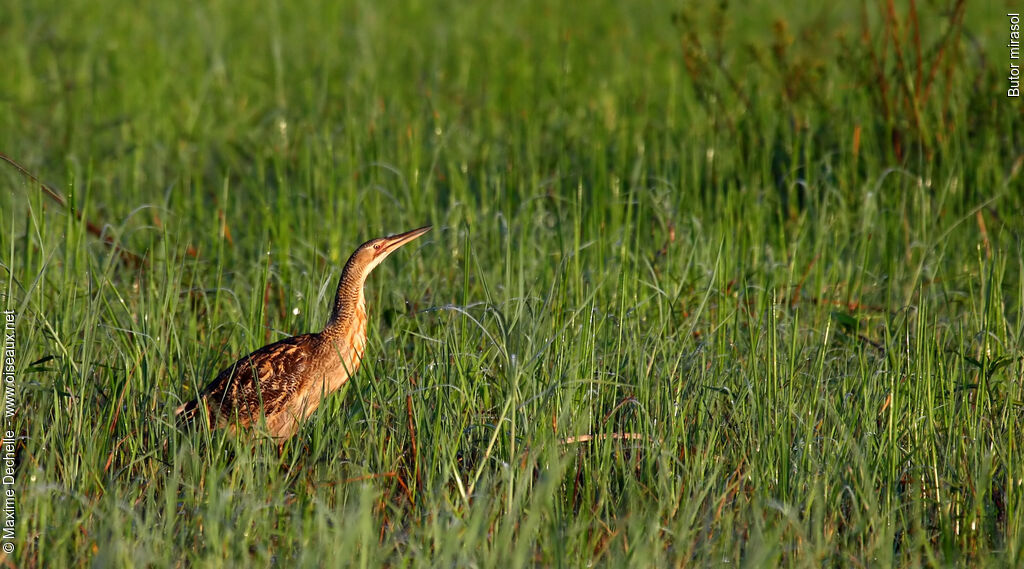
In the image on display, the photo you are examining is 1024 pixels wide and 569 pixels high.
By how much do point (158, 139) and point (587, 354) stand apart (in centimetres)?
463

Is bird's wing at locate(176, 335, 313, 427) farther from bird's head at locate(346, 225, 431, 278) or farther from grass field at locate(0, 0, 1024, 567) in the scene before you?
bird's head at locate(346, 225, 431, 278)

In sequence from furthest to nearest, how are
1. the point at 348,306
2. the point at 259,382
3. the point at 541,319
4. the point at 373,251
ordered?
the point at 373,251, the point at 348,306, the point at 259,382, the point at 541,319

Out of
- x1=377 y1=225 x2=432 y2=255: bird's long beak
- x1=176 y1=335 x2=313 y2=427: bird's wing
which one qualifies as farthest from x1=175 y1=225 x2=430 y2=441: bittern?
x1=377 y1=225 x2=432 y2=255: bird's long beak

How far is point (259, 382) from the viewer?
3932mm

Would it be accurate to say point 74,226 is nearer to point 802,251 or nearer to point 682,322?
point 682,322

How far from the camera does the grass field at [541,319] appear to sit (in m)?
3.09

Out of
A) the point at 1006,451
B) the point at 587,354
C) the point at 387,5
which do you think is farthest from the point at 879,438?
the point at 387,5

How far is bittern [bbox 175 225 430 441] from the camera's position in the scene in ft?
12.9

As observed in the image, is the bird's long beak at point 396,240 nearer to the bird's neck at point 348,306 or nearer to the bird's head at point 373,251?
the bird's head at point 373,251

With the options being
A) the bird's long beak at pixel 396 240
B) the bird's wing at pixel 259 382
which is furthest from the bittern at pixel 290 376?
the bird's long beak at pixel 396 240

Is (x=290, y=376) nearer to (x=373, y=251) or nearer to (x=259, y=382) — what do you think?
(x=259, y=382)

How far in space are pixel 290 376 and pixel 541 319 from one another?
2.98 ft

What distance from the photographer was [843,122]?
6.52m

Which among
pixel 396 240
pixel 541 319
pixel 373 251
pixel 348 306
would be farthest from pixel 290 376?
pixel 541 319
